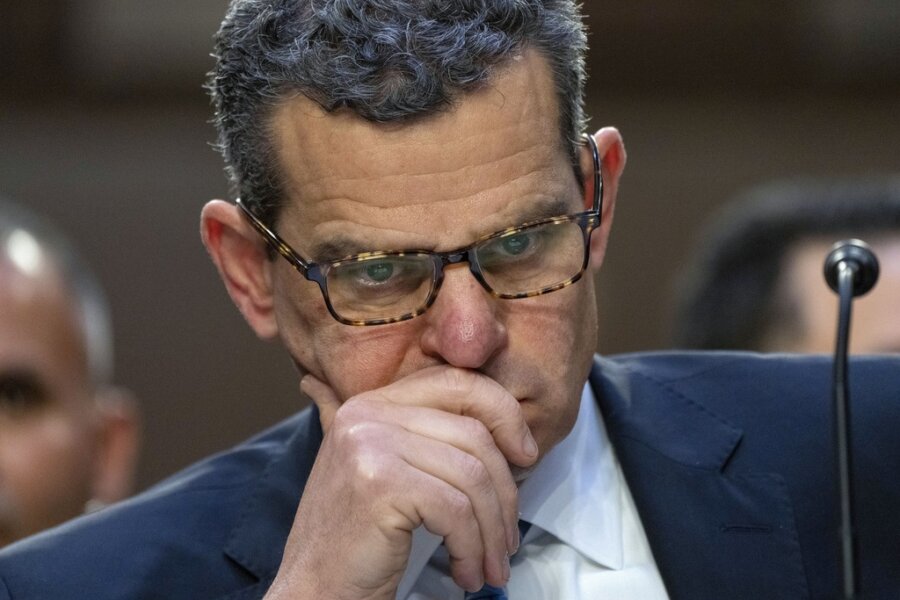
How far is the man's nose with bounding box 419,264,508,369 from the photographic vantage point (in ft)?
7.55

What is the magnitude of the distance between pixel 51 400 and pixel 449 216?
1861 mm

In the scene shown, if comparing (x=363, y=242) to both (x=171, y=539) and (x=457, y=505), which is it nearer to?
(x=457, y=505)

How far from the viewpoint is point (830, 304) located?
4.19 meters

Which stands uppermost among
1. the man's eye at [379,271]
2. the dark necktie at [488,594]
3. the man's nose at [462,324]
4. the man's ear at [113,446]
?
the man's eye at [379,271]

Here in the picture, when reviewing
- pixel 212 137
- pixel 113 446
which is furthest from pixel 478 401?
pixel 212 137

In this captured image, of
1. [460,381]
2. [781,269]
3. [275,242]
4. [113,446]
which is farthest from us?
[781,269]

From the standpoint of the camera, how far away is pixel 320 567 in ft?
7.53

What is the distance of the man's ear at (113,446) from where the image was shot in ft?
13.3

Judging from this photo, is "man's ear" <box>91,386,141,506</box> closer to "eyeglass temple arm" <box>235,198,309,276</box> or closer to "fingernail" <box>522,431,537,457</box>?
"eyeglass temple arm" <box>235,198,309,276</box>

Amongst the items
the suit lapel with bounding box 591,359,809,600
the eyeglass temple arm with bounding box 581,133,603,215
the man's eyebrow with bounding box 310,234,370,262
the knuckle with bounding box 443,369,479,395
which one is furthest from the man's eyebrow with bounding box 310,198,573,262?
the suit lapel with bounding box 591,359,809,600

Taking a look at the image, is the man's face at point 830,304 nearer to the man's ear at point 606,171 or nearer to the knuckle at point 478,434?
the man's ear at point 606,171

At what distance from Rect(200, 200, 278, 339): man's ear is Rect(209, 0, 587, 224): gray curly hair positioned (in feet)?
0.29

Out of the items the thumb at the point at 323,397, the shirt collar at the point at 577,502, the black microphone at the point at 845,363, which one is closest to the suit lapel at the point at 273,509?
the thumb at the point at 323,397

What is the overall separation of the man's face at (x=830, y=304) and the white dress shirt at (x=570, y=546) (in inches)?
52.9
